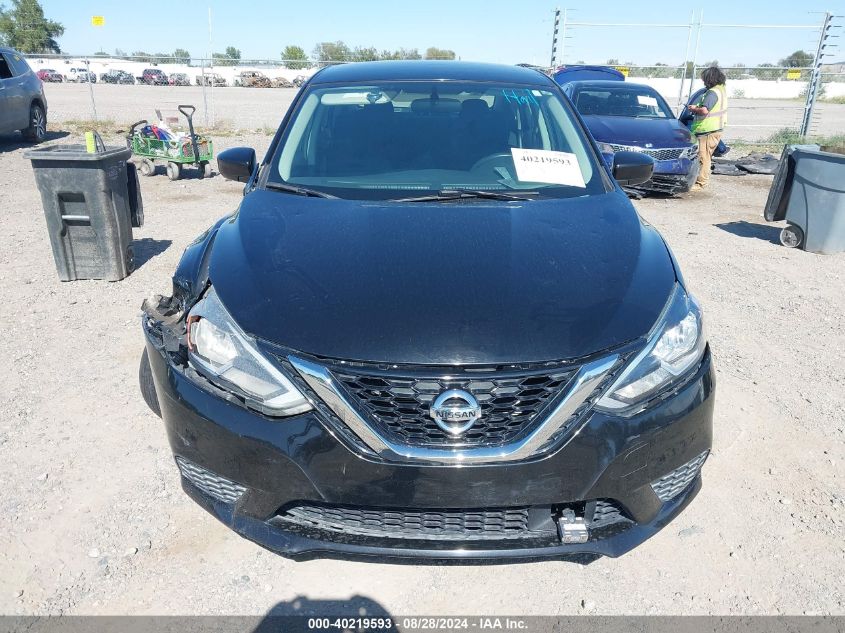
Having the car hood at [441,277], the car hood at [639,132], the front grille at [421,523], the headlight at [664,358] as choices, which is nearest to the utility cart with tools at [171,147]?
the car hood at [639,132]

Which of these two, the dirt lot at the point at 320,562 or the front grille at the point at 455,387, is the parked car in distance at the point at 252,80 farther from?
the front grille at the point at 455,387

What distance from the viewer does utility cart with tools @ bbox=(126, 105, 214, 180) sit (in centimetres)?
991

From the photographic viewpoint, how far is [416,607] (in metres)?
2.27

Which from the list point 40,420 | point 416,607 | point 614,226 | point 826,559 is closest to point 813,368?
point 826,559

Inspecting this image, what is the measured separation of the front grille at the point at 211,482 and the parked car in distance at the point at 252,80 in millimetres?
49324

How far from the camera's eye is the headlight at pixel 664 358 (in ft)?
6.33

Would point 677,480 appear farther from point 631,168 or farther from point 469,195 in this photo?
point 631,168

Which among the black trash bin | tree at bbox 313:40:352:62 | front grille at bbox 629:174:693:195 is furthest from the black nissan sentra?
tree at bbox 313:40:352:62

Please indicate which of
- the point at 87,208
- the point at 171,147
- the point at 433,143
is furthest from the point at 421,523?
the point at 171,147

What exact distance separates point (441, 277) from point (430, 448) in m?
0.62

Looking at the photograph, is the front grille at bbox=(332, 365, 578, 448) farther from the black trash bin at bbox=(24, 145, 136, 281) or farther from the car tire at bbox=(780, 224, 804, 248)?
the car tire at bbox=(780, 224, 804, 248)

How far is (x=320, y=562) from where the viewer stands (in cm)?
244

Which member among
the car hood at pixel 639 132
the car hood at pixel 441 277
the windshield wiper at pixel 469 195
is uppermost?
the windshield wiper at pixel 469 195

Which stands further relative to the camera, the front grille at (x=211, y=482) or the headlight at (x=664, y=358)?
the front grille at (x=211, y=482)
